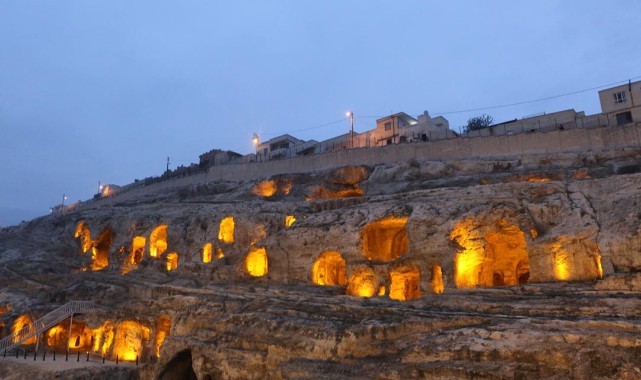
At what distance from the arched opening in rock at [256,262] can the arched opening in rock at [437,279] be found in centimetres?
1145

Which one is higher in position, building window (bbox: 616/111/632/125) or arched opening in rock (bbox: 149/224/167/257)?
building window (bbox: 616/111/632/125)

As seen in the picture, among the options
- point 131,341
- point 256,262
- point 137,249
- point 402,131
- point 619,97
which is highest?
point 402,131

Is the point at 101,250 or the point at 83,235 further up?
the point at 83,235

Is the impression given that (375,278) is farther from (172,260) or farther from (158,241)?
(158,241)

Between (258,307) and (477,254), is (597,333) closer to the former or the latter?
(477,254)

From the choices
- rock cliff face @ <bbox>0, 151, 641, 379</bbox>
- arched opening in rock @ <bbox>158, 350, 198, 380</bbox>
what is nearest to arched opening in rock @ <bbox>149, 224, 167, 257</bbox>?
rock cliff face @ <bbox>0, 151, 641, 379</bbox>

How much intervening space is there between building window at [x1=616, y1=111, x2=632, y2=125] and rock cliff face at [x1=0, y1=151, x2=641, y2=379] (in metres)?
6.63

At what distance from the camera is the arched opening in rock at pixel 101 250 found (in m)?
39.0

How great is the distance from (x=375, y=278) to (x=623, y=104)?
89.7 feet

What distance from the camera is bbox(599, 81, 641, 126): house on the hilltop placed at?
3625 centimetres

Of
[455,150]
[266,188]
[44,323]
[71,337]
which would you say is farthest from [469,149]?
[44,323]

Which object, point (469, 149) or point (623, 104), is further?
point (469, 149)

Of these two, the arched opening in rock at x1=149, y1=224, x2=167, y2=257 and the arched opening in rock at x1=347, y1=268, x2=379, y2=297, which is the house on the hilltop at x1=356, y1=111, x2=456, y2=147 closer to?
the arched opening in rock at x1=149, y1=224, x2=167, y2=257

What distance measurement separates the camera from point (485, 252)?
23.2 m
